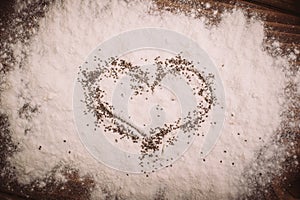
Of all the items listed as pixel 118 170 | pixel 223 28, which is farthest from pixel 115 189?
pixel 223 28

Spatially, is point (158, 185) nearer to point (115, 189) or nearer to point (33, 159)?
point (115, 189)

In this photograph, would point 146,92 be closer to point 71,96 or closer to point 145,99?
point 145,99

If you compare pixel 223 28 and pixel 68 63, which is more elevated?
pixel 223 28

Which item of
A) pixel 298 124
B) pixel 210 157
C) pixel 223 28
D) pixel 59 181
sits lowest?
pixel 59 181
